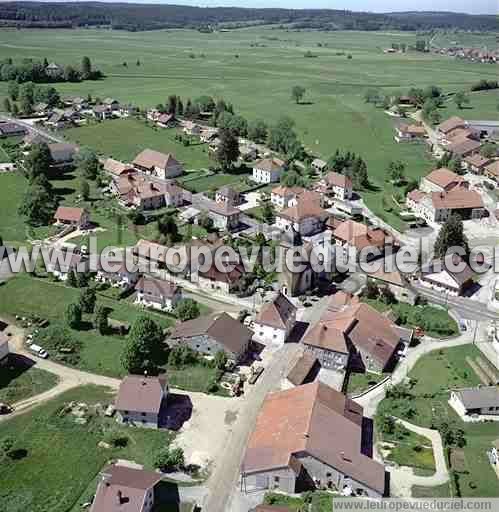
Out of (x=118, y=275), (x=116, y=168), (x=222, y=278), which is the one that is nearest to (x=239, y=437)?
(x=222, y=278)

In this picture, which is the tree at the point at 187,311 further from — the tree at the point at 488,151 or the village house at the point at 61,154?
the tree at the point at 488,151

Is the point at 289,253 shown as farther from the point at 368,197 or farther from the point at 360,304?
the point at 368,197

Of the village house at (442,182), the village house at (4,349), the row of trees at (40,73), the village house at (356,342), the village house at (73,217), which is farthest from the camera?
the row of trees at (40,73)

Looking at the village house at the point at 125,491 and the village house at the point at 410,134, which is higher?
the village house at the point at 410,134

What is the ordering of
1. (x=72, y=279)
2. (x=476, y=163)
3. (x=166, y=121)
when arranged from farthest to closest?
(x=166, y=121), (x=476, y=163), (x=72, y=279)

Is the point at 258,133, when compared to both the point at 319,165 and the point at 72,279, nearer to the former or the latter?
the point at 319,165

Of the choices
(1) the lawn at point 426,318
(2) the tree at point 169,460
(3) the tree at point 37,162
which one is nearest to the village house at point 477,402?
(1) the lawn at point 426,318

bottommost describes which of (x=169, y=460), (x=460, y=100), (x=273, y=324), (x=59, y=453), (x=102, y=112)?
(x=59, y=453)
